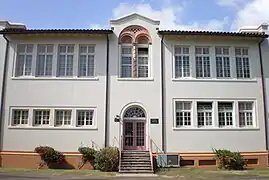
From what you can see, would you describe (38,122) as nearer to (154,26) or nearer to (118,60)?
(118,60)

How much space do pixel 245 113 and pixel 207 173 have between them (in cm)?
606

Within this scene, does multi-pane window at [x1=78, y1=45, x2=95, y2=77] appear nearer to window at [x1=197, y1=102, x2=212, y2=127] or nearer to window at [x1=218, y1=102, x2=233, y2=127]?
window at [x1=197, y1=102, x2=212, y2=127]

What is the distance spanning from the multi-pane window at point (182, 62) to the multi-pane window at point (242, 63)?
3715mm

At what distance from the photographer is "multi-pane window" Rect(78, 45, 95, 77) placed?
2019cm

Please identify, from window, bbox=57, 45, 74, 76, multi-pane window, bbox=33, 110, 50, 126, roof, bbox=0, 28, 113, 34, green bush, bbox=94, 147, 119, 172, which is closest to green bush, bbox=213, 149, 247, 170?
green bush, bbox=94, 147, 119, 172

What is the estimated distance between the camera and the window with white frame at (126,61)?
20.2 m

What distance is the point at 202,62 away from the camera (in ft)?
67.4

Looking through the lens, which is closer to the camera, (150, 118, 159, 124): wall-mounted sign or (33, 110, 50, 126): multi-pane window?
(150, 118, 159, 124): wall-mounted sign

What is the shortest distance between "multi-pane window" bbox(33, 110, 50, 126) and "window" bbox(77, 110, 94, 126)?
7.14 ft

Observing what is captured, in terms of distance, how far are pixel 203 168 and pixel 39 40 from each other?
14.7 metres

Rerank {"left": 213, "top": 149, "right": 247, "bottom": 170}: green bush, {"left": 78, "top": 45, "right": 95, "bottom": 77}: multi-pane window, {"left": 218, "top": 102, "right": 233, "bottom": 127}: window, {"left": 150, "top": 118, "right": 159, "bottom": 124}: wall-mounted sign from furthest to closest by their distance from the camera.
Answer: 1. {"left": 78, "top": 45, "right": 95, "bottom": 77}: multi-pane window
2. {"left": 218, "top": 102, "right": 233, "bottom": 127}: window
3. {"left": 150, "top": 118, "right": 159, "bottom": 124}: wall-mounted sign
4. {"left": 213, "top": 149, "right": 247, "bottom": 170}: green bush

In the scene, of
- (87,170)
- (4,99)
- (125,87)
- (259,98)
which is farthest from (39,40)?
(259,98)

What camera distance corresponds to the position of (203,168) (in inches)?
731

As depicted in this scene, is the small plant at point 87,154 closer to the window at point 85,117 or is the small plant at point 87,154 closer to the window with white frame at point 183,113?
the window at point 85,117
